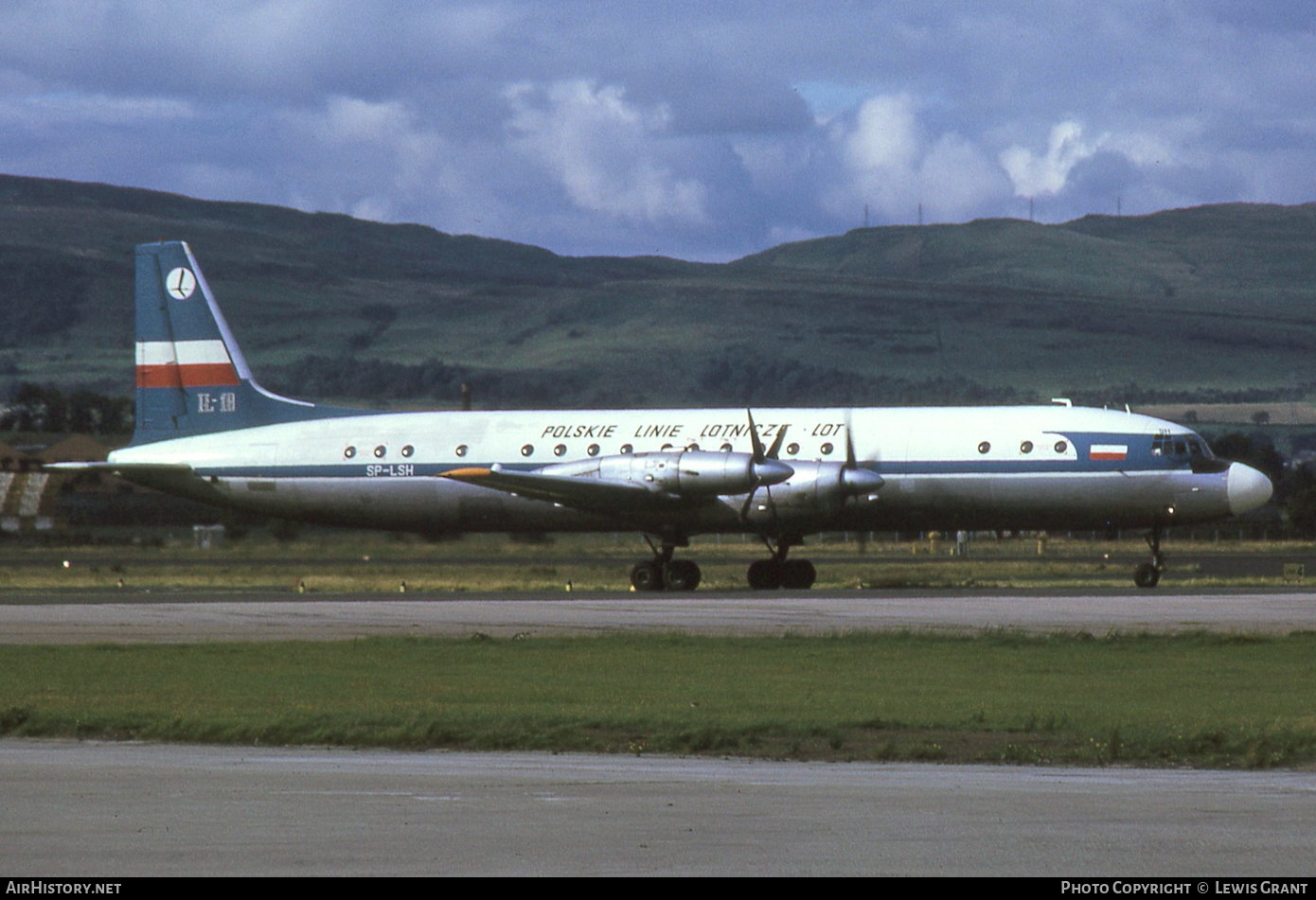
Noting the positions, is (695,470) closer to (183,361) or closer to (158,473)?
(158,473)

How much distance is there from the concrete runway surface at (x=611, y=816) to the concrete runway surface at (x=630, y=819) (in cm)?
3

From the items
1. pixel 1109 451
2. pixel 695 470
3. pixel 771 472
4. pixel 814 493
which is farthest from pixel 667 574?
pixel 1109 451

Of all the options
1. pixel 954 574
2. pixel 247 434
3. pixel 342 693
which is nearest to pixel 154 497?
pixel 247 434

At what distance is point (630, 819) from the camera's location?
1366cm

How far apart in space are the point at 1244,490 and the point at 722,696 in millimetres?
27759

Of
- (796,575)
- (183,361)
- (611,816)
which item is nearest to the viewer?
(611,816)

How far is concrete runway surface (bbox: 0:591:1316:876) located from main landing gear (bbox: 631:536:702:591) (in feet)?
103

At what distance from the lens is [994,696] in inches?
948

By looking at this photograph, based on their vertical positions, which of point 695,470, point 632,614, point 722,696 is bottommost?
point 722,696

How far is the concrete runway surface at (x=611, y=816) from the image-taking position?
11719 mm

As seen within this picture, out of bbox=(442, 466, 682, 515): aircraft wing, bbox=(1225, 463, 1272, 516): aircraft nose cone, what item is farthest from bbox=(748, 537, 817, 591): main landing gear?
bbox=(1225, 463, 1272, 516): aircraft nose cone

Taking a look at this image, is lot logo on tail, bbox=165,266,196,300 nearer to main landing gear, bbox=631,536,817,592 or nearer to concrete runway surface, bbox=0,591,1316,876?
main landing gear, bbox=631,536,817,592

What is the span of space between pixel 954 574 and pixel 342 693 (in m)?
38.8

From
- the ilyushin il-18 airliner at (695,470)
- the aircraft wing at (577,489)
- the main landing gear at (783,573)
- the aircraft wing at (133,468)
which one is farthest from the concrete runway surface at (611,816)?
the aircraft wing at (133,468)
